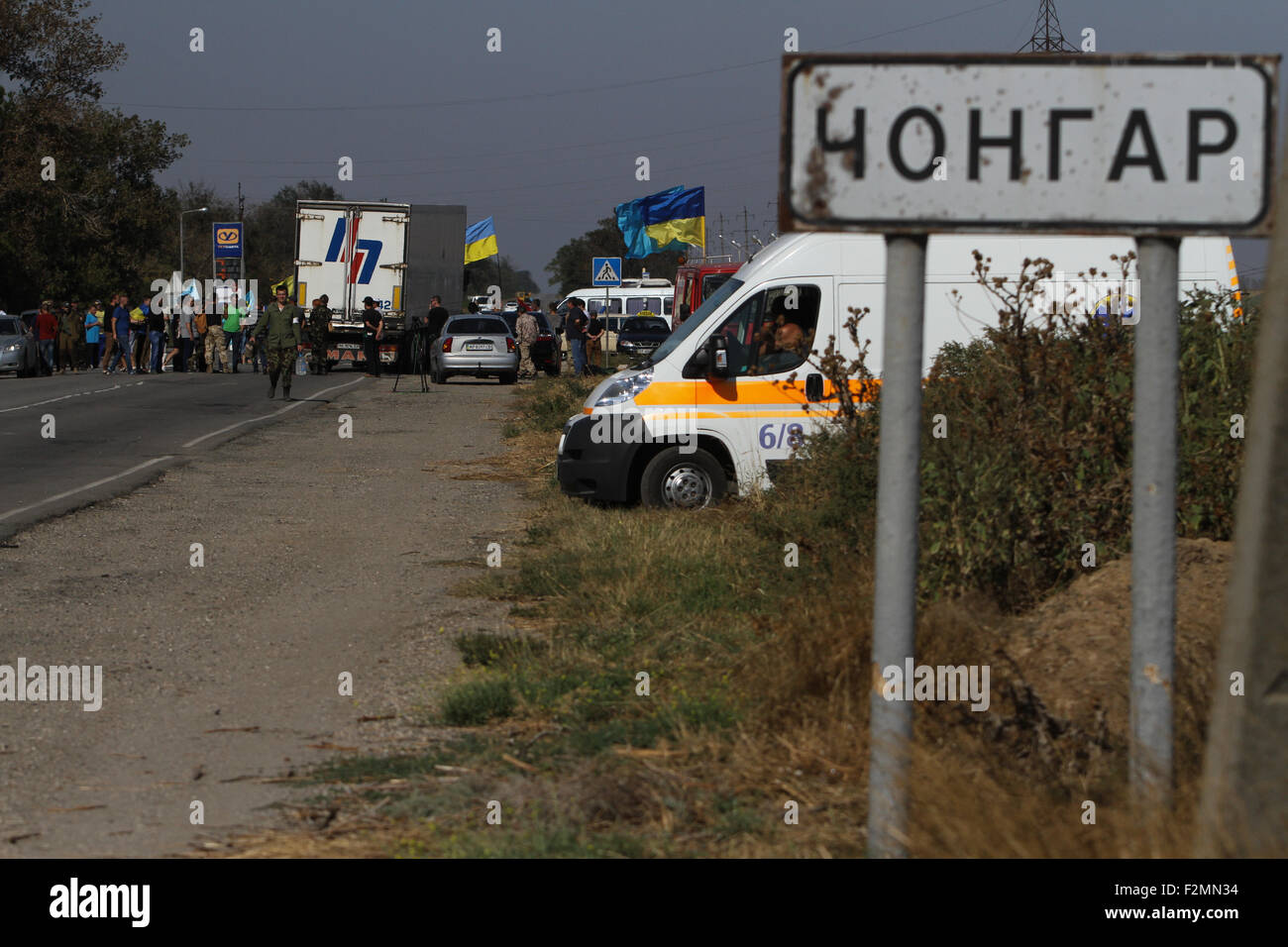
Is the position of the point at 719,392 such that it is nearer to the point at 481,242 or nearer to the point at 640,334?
the point at 640,334

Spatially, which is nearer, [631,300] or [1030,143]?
[1030,143]

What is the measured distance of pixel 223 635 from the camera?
26.6 feet

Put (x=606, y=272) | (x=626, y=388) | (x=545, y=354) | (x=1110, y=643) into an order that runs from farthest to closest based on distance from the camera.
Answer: (x=606, y=272) → (x=545, y=354) → (x=626, y=388) → (x=1110, y=643)

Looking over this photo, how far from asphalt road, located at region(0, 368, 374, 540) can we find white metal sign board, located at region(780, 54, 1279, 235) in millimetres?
9294

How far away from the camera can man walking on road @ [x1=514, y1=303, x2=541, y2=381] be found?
1519 inches

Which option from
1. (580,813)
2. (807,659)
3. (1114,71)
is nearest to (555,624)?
(807,659)

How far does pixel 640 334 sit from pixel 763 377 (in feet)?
114

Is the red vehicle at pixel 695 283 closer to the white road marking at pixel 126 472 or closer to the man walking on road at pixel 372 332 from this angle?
the man walking on road at pixel 372 332

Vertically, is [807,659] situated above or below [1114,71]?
below

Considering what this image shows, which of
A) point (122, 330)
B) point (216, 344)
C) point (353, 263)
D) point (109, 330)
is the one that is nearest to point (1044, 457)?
point (353, 263)

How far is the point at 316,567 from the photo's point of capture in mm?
10297

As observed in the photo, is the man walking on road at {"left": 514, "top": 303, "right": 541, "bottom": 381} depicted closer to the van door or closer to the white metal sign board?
the van door
